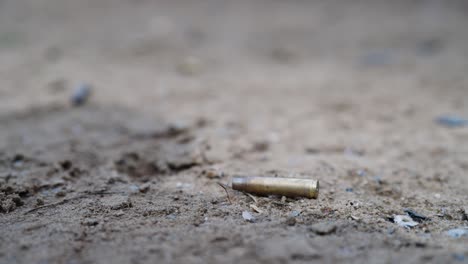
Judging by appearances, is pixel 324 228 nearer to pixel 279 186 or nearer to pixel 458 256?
pixel 279 186

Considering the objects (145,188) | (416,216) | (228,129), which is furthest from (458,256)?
(228,129)

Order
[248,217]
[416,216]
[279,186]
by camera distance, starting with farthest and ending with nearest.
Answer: [279,186], [416,216], [248,217]

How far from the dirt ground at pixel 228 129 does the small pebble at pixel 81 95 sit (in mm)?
141

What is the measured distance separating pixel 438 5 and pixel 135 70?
450 centimetres

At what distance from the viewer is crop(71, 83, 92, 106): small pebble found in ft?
13.0

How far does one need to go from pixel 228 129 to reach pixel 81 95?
5.72ft

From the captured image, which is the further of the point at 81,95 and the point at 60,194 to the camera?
the point at 81,95

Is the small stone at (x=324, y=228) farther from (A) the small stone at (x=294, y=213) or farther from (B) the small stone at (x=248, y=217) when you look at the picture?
(B) the small stone at (x=248, y=217)

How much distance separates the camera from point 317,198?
2.30 meters

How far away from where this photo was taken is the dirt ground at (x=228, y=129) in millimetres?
1876

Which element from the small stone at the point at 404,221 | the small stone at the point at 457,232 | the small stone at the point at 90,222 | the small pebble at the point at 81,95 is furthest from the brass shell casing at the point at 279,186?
the small pebble at the point at 81,95

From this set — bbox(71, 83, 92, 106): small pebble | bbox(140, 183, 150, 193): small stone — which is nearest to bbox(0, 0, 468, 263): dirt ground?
bbox(140, 183, 150, 193): small stone

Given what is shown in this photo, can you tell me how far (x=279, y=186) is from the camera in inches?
90.8

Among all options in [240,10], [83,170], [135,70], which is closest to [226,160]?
[83,170]
